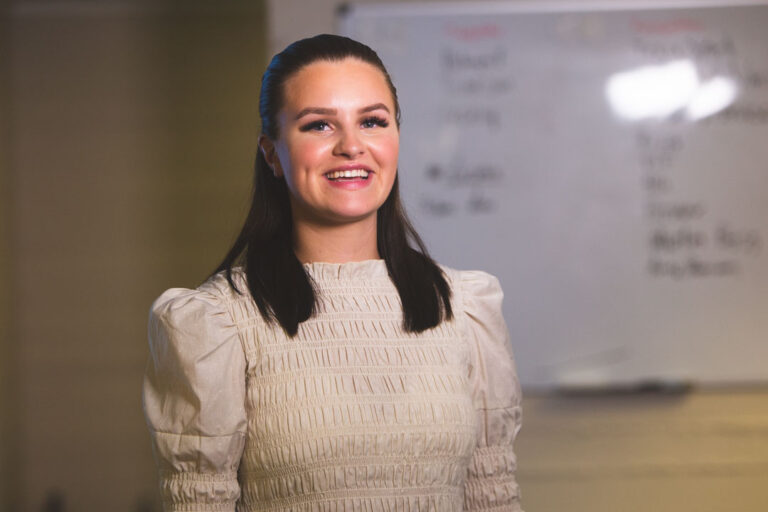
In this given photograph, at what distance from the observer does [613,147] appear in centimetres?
249

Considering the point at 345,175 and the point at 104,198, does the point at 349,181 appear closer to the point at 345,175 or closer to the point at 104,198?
the point at 345,175

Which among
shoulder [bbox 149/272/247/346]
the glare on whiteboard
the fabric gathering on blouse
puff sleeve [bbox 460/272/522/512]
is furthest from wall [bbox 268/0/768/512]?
shoulder [bbox 149/272/247/346]

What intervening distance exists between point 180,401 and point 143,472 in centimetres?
244

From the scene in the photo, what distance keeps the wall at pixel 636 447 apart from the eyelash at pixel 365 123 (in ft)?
4.75

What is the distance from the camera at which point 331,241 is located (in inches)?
46.5

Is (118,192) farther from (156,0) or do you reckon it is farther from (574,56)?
(574,56)

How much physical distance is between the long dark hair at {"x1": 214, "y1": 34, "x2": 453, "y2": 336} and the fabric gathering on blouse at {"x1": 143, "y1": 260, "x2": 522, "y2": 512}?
0.06 feet

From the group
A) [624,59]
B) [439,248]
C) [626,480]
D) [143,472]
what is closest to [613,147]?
[624,59]

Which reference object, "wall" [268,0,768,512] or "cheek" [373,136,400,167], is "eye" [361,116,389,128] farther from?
"wall" [268,0,768,512]

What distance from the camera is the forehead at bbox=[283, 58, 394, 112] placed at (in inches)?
43.6

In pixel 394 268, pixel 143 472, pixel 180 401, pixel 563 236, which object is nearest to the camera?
pixel 180 401

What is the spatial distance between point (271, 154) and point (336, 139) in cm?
12

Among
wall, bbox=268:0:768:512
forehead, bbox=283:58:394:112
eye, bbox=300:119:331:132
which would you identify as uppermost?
forehead, bbox=283:58:394:112

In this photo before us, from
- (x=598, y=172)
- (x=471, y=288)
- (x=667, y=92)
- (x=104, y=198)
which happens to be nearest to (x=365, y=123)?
(x=471, y=288)
